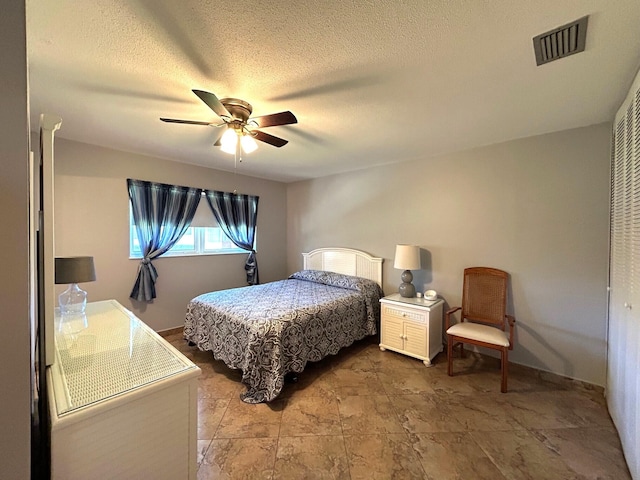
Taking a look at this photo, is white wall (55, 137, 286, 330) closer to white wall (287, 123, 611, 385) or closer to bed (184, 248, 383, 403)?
bed (184, 248, 383, 403)

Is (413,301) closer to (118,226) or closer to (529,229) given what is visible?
(529,229)

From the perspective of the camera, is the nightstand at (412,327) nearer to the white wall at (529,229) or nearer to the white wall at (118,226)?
the white wall at (529,229)

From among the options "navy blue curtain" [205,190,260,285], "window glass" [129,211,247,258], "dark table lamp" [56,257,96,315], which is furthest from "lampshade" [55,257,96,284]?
"navy blue curtain" [205,190,260,285]

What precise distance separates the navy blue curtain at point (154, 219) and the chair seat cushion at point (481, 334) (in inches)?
142

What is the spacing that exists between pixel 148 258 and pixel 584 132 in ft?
16.3

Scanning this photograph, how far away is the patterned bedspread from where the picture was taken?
7.23ft

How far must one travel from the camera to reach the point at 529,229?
2658mm

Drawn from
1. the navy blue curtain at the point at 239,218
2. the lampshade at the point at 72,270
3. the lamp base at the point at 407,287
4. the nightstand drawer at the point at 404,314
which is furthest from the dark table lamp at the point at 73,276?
the lamp base at the point at 407,287

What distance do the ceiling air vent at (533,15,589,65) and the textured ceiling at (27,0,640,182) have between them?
0.14 ft

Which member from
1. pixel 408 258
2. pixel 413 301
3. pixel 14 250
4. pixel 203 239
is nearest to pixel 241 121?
pixel 14 250

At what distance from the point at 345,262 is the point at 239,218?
1.90 m

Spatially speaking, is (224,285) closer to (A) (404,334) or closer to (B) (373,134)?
(A) (404,334)

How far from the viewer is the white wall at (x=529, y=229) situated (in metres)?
2.38

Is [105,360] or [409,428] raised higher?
[105,360]
